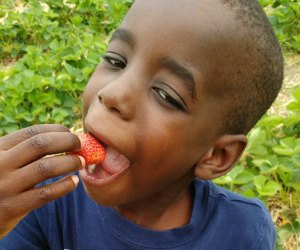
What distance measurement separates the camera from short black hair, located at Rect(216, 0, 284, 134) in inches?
53.1

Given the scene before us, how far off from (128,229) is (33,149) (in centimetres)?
58

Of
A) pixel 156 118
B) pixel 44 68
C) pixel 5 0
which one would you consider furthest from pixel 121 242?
pixel 5 0

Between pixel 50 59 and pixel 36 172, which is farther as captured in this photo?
pixel 50 59

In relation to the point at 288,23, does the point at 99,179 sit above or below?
above

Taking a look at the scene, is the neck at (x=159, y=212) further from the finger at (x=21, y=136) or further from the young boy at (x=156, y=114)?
the finger at (x=21, y=136)

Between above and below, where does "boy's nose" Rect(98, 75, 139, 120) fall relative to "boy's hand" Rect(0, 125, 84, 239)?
above

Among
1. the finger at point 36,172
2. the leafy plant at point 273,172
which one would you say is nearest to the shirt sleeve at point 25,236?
the finger at point 36,172

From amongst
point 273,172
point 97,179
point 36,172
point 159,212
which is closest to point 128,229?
point 159,212

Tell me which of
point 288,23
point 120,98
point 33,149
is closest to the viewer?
point 33,149

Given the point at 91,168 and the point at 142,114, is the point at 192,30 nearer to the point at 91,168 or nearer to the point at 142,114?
the point at 142,114

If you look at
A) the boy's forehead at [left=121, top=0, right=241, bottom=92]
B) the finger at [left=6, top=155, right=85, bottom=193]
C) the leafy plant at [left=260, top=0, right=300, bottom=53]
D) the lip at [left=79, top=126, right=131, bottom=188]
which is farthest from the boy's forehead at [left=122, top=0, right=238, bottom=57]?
the leafy plant at [left=260, top=0, right=300, bottom=53]

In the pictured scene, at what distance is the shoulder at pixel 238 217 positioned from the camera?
1.71m

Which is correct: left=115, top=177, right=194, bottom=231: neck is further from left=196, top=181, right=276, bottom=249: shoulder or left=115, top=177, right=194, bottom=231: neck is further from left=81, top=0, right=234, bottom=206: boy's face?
left=81, top=0, right=234, bottom=206: boy's face

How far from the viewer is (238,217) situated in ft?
5.75
